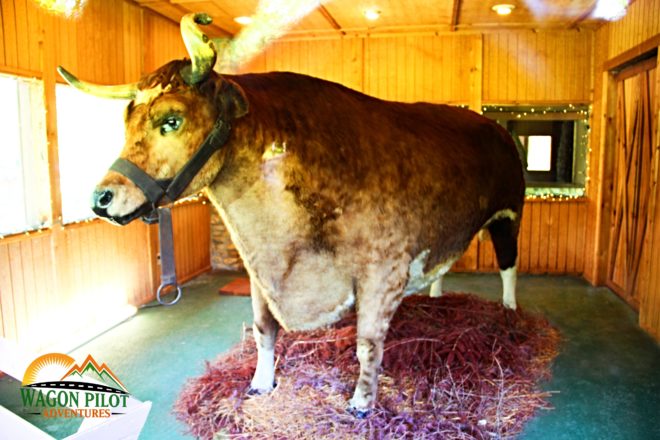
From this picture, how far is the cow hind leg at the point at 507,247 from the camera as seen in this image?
14.1ft

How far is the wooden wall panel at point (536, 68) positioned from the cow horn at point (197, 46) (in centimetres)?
495

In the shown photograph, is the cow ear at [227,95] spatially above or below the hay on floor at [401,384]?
above

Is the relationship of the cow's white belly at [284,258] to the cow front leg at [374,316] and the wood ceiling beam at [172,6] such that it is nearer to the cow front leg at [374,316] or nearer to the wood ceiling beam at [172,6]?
the cow front leg at [374,316]

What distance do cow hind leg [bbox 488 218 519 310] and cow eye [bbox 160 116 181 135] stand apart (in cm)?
276

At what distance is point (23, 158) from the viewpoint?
390 centimetres

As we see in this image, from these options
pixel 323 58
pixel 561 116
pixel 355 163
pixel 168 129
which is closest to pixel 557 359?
pixel 355 163

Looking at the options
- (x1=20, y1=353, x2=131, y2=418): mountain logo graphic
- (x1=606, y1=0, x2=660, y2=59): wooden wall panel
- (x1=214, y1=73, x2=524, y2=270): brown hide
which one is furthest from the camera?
(x1=606, y1=0, x2=660, y2=59): wooden wall panel

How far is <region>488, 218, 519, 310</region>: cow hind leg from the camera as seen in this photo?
169 inches

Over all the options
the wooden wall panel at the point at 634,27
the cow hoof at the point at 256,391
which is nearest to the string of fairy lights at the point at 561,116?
the wooden wall panel at the point at 634,27

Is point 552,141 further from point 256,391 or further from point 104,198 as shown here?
point 104,198

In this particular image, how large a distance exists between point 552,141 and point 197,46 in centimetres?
535

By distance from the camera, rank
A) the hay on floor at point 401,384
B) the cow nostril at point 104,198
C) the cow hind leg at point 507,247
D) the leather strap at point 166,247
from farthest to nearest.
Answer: the cow hind leg at point 507,247 → the hay on floor at point 401,384 → the leather strap at point 166,247 → the cow nostril at point 104,198

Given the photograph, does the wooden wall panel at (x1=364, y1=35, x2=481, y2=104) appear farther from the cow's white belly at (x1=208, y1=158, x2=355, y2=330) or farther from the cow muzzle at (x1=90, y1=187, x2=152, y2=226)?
the cow muzzle at (x1=90, y1=187, x2=152, y2=226)

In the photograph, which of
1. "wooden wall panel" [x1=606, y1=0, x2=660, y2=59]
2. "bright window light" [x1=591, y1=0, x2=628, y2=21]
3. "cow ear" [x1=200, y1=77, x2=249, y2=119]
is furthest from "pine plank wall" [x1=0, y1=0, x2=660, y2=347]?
"cow ear" [x1=200, y1=77, x2=249, y2=119]
